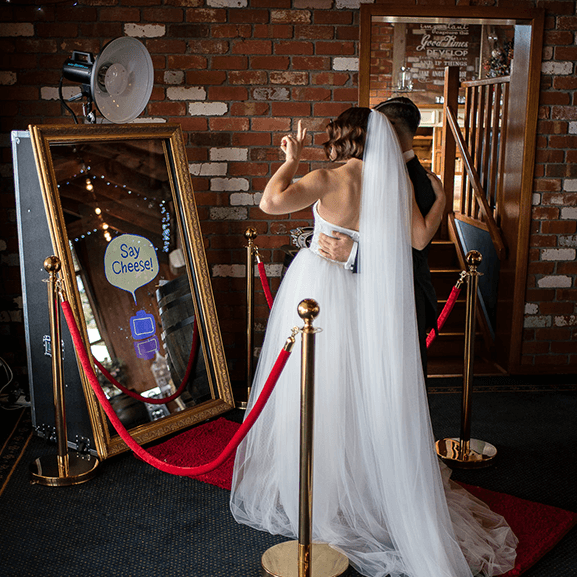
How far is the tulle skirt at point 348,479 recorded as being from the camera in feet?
7.00

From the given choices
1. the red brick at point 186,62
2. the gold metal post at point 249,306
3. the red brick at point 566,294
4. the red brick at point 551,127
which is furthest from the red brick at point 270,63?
the red brick at point 566,294

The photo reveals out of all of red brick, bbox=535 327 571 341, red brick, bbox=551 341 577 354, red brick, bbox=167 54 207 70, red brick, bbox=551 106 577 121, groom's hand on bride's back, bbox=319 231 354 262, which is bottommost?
red brick, bbox=551 341 577 354

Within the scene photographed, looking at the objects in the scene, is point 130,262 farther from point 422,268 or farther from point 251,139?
point 422,268

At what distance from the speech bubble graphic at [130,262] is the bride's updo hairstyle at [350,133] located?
136 cm

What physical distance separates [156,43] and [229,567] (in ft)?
9.38

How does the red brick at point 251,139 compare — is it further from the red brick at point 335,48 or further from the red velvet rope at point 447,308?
the red velvet rope at point 447,308

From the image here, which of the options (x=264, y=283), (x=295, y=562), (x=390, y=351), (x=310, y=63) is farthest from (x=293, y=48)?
(x=295, y=562)

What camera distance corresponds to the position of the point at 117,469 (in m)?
2.94

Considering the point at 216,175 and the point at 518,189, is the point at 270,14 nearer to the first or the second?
the point at 216,175

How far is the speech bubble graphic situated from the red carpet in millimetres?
817

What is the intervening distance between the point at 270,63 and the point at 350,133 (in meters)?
1.60

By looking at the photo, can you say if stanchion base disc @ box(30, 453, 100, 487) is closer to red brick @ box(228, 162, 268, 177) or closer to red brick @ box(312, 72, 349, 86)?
red brick @ box(228, 162, 268, 177)

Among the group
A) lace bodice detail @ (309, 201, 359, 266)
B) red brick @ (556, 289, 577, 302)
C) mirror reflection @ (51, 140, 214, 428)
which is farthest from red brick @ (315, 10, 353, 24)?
red brick @ (556, 289, 577, 302)

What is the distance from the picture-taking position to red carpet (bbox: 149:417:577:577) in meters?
2.32
